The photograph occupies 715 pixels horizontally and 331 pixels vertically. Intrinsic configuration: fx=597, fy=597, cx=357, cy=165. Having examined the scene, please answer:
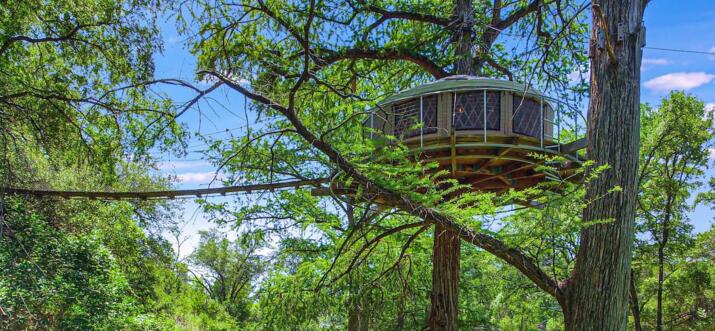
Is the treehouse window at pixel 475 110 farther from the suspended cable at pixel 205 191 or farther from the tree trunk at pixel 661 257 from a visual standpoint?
the tree trunk at pixel 661 257

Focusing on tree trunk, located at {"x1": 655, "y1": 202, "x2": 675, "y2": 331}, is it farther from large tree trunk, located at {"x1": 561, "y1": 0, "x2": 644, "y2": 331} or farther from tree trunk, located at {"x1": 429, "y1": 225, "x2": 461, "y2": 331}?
large tree trunk, located at {"x1": 561, "y1": 0, "x2": 644, "y2": 331}

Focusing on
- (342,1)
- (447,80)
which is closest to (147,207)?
(342,1)

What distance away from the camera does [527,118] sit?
5.55m

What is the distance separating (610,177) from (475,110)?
4.27 ft

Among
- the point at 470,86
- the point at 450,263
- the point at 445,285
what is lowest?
the point at 445,285

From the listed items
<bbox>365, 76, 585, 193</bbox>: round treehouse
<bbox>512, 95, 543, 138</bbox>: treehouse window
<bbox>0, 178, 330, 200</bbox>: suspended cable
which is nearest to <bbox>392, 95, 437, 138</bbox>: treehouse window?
<bbox>365, 76, 585, 193</bbox>: round treehouse

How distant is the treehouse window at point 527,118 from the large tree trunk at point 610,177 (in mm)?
602

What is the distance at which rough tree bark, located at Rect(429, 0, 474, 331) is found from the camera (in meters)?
6.86

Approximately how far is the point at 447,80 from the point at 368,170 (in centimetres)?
147

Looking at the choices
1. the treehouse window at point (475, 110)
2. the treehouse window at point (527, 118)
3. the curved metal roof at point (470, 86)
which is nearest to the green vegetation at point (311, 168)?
the curved metal roof at point (470, 86)

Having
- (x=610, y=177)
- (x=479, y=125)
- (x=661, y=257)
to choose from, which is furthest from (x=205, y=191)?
(x=661, y=257)

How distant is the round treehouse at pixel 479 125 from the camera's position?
5355 mm

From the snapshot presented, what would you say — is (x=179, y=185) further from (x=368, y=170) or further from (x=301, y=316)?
(x=368, y=170)

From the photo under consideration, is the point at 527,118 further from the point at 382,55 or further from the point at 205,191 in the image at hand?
the point at 205,191
